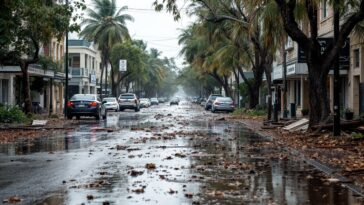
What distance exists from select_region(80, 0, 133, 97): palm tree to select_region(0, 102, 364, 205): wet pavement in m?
49.6

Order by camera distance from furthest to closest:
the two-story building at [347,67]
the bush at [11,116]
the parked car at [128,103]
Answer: the parked car at [128,103]
the two-story building at [347,67]
the bush at [11,116]

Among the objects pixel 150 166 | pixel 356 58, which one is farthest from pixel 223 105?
pixel 150 166

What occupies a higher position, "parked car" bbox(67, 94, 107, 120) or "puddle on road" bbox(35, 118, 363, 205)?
"parked car" bbox(67, 94, 107, 120)

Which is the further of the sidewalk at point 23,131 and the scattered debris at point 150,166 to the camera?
the sidewalk at point 23,131

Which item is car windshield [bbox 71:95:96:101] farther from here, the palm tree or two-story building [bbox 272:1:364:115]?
the palm tree

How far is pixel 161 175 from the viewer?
11.8 meters

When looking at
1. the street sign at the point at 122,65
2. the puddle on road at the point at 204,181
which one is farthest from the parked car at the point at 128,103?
the puddle on road at the point at 204,181

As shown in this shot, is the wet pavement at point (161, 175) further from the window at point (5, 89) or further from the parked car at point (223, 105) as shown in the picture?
the parked car at point (223, 105)

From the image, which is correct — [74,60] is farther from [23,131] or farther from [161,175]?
[161,175]

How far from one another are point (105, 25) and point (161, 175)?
58.9 m

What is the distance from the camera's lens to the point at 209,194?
965cm

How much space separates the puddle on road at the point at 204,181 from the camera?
30.5 feet

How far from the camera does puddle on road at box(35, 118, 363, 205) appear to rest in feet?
30.5

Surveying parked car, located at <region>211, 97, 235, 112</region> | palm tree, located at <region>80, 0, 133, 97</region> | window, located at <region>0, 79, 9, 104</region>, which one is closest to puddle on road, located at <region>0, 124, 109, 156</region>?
window, located at <region>0, 79, 9, 104</region>
